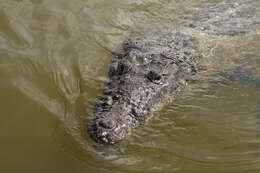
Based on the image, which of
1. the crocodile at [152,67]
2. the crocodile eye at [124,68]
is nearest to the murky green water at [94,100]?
the crocodile at [152,67]

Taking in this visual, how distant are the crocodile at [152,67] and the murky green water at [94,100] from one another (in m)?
0.13

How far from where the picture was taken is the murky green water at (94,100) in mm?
3094

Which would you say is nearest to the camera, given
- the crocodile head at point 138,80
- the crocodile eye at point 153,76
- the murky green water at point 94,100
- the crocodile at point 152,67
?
the murky green water at point 94,100

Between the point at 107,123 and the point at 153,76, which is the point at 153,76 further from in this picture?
the point at 107,123

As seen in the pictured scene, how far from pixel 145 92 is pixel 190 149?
38.7 inches

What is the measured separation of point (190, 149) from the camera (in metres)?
3.30

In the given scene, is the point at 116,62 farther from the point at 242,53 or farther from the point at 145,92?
the point at 242,53

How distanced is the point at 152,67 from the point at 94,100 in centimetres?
96

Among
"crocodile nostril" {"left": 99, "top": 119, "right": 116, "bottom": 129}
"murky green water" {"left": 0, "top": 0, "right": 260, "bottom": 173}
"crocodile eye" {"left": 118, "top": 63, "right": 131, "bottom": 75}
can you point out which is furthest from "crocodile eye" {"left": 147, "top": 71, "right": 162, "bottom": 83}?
"crocodile nostril" {"left": 99, "top": 119, "right": 116, "bottom": 129}

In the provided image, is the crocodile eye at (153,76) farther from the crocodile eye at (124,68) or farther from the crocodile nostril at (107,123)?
the crocodile nostril at (107,123)

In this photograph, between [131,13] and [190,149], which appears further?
[131,13]

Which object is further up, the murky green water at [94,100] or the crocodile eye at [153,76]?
the crocodile eye at [153,76]

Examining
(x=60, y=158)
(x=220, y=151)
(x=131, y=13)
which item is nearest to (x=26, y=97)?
(x=60, y=158)

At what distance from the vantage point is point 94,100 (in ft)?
12.7
